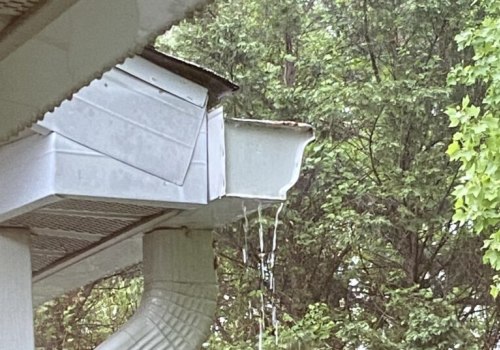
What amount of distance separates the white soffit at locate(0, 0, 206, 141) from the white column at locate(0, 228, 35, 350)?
1016 millimetres

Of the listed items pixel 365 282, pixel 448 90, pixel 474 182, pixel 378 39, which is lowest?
pixel 365 282

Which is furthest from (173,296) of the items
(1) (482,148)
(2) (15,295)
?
(1) (482,148)

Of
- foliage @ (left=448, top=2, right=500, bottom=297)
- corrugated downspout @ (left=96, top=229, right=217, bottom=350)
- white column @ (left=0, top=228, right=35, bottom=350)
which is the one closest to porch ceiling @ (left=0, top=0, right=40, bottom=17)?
white column @ (left=0, top=228, right=35, bottom=350)

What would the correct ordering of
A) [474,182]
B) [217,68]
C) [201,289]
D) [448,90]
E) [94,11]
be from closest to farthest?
[94,11] → [201,289] → [474,182] → [448,90] → [217,68]

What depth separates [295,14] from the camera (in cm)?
491

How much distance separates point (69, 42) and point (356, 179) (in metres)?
4.13

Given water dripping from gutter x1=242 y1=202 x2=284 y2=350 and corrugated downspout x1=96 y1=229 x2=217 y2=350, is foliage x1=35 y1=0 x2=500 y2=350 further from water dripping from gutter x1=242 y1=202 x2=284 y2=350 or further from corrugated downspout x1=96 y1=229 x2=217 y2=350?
corrugated downspout x1=96 y1=229 x2=217 y2=350

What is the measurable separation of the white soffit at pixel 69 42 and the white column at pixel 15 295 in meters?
1.02

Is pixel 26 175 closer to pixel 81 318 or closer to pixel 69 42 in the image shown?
pixel 69 42

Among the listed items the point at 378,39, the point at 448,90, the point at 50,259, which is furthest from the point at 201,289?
the point at 378,39

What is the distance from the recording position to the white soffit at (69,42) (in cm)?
65

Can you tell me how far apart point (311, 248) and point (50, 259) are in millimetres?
2805

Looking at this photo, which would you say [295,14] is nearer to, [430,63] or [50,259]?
[430,63]

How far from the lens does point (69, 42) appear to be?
69cm
